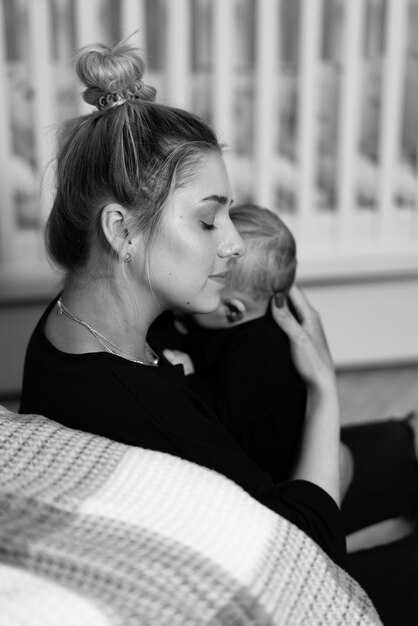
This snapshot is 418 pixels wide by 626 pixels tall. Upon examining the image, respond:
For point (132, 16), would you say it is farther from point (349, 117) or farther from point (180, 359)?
point (180, 359)

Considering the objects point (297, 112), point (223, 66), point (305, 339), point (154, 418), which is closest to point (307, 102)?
point (297, 112)

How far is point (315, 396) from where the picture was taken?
1.40 meters

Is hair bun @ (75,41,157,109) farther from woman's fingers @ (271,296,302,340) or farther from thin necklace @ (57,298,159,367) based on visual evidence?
woman's fingers @ (271,296,302,340)

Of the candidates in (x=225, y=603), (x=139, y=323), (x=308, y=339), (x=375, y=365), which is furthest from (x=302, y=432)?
(x=375, y=365)

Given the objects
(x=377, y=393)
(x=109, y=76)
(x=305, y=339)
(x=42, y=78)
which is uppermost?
(x=109, y=76)

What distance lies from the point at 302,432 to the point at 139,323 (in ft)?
1.10

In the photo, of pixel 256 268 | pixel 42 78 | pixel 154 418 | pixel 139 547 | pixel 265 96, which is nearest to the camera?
pixel 139 547

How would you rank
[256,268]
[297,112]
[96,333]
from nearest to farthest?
1. [96,333]
2. [256,268]
3. [297,112]

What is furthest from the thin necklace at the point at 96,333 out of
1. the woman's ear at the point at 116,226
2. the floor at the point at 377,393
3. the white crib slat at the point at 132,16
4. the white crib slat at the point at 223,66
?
the floor at the point at 377,393

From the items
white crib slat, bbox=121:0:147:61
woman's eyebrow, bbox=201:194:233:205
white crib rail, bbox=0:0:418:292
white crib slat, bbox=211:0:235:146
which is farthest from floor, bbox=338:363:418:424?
woman's eyebrow, bbox=201:194:233:205

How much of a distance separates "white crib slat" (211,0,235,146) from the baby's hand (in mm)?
975

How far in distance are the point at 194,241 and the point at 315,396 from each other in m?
0.36

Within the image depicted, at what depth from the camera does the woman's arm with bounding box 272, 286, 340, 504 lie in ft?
4.27

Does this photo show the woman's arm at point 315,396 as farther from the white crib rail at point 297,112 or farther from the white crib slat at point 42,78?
the white crib slat at point 42,78
